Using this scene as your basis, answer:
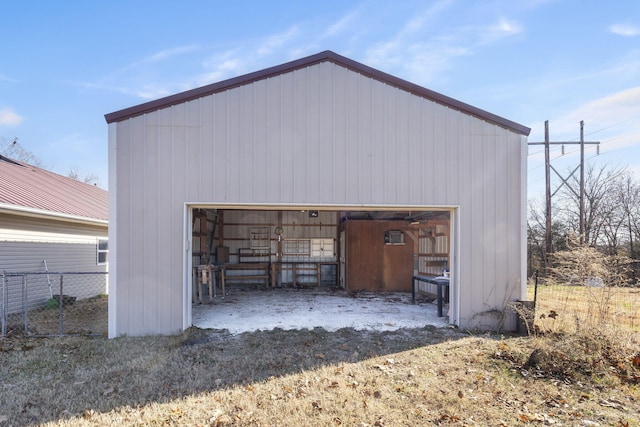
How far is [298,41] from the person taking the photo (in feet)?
27.6

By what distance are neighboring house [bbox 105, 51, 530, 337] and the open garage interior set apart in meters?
0.51

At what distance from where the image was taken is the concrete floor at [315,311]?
686cm

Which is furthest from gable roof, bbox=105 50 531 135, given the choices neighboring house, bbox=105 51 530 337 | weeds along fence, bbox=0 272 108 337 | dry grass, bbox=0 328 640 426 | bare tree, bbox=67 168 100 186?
bare tree, bbox=67 168 100 186

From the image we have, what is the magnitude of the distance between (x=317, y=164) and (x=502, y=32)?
16.7 feet

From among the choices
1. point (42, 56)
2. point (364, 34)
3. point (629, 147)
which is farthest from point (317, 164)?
point (629, 147)

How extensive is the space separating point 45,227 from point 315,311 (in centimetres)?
686

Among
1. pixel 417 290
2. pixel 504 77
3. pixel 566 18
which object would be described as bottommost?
pixel 417 290

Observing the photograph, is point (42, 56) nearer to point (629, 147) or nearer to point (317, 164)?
point (317, 164)

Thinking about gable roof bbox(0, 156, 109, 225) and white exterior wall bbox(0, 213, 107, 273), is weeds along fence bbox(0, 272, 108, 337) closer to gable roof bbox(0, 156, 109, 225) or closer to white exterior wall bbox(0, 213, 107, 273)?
white exterior wall bbox(0, 213, 107, 273)

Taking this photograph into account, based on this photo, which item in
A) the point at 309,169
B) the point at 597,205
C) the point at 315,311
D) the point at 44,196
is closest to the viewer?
the point at 309,169

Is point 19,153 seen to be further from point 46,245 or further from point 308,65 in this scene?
point 308,65

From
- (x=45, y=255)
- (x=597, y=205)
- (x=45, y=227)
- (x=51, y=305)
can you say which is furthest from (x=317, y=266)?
(x=597, y=205)

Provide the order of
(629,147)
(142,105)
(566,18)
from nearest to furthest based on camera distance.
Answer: (142,105), (566,18), (629,147)

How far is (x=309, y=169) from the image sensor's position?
6.34m
